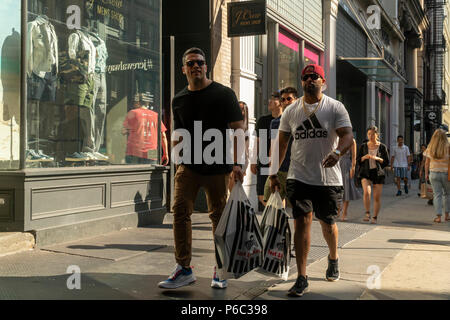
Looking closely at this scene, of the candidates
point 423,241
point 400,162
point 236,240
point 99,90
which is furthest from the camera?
point 400,162

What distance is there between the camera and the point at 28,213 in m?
6.10

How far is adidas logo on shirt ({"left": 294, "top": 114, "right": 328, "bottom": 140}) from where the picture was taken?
4699 mm

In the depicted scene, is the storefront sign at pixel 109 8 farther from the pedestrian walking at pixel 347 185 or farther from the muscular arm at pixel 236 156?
the pedestrian walking at pixel 347 185

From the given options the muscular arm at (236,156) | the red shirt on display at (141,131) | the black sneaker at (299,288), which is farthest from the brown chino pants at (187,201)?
the red shirt on display at (141,131)

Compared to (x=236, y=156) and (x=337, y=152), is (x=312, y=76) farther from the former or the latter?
(x=236, y=156)

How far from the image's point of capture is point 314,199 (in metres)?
4.77

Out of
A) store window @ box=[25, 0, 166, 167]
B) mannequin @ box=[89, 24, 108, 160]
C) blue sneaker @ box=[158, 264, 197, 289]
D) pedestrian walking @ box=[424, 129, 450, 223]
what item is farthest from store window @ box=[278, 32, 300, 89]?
blue sneaker @ box=[158, 264, 197, 289]

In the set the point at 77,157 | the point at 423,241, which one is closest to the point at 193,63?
the point at 77,157

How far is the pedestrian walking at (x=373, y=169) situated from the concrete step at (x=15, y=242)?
6080 mm

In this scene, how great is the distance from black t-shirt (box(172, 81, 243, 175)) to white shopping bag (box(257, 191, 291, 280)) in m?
0.58

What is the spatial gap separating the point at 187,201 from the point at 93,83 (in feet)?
13.1

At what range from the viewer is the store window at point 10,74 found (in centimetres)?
661

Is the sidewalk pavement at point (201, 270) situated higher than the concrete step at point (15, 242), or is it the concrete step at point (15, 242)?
the concrete step at point (15, 242)
